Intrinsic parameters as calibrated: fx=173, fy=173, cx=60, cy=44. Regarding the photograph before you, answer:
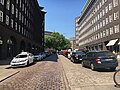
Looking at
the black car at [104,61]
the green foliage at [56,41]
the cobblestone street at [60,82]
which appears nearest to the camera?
the cobblestone street at [60,82]

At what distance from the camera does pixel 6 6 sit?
31.9 metres

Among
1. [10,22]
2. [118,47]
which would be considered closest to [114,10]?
[118,47]

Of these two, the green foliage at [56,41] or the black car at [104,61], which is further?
the green foliage at [56,41]

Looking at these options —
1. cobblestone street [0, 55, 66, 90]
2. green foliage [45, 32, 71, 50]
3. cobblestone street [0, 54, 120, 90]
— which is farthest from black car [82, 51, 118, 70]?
green foliage [45, 32, 71, 50]

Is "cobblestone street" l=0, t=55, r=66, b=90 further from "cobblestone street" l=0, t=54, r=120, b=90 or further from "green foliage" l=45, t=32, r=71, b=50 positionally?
"green foliage" l=45, t=32, r=71, b=50

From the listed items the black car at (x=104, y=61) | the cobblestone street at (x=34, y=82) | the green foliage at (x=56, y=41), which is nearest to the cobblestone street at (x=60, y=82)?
the cobblestone street at (x=34, y=82)

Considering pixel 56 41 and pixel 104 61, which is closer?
pixel 104 61

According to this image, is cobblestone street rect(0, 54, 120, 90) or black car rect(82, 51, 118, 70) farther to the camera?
black car rect(82, 51, 118, 70)

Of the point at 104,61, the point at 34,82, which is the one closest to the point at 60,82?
the point at 34,82

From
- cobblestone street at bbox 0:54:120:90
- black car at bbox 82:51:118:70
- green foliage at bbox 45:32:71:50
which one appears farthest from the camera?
green foliage at bbox 45:32:71:50

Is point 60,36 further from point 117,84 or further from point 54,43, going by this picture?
point 117,84

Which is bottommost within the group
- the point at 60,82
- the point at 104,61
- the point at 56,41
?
the point at 60,82

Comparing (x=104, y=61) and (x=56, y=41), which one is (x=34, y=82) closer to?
(x=104, y=61)

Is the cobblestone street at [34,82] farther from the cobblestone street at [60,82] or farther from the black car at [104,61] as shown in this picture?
the black car at [104,61]
